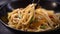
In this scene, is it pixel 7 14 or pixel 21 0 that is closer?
pixel 7 14

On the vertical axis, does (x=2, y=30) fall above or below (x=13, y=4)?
below

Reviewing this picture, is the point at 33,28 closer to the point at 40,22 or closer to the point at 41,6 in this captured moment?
the point at 40,22

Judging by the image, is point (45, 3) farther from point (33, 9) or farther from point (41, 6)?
point (33, 9)

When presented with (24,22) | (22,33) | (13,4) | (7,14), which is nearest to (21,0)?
(13,4)

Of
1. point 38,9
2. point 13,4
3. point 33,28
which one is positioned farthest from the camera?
point 13,4

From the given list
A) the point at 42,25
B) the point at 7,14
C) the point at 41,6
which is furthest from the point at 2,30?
the point at 41,6

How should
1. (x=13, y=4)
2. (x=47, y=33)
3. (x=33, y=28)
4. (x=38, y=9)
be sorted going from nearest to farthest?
(x=47, y=33)
(x=33, y=28)
(x=38, y=9)
(x=13, y=4)
